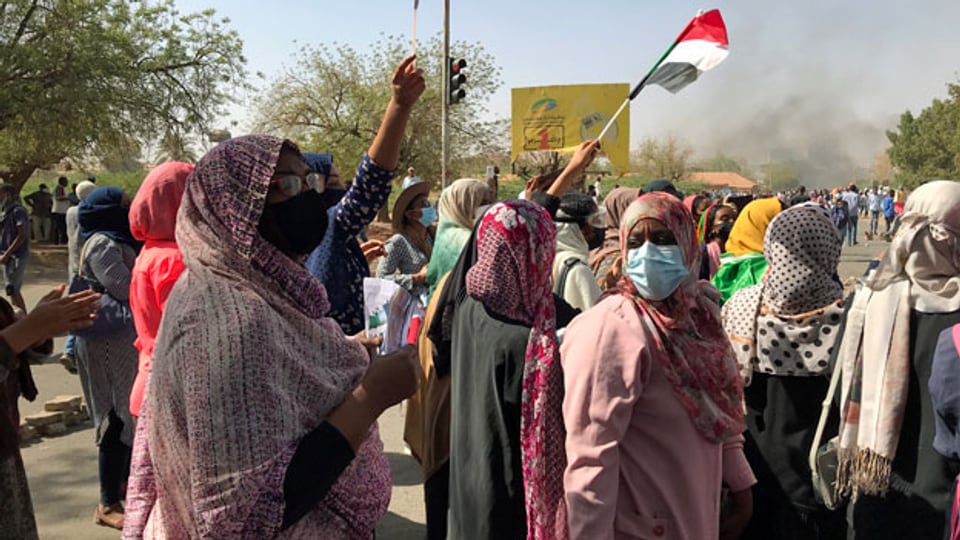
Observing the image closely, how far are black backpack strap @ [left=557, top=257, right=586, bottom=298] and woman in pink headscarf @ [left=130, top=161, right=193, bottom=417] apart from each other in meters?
1.77

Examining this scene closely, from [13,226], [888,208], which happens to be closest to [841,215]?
[888,208]

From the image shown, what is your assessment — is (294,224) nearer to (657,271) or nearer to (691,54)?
(657,271)

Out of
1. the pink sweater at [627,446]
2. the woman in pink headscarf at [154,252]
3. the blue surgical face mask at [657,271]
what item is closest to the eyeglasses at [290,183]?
the pink sweater at [627,446]

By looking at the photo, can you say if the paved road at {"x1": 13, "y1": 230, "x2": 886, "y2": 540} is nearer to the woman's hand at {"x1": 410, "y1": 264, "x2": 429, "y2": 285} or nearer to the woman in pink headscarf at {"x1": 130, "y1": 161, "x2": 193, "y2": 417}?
the woman's hand at {"x1": 410, "y1": 264, "x2": 429, "y2": 285}

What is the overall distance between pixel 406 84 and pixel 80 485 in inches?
157

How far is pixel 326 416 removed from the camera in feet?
5.30

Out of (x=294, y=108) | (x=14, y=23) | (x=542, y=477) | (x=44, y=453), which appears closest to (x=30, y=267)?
(x=14, y=23)

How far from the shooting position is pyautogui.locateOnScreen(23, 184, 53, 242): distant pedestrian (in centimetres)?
2231

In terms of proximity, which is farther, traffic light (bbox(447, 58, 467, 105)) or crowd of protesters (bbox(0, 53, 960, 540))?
traffic light (bbox(447, 58, 467, 105))

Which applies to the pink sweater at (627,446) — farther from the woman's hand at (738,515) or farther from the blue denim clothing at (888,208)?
the blue denim clothing at (888,208)

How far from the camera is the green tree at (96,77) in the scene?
1741 centimetres

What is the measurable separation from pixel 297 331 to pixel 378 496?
46cm

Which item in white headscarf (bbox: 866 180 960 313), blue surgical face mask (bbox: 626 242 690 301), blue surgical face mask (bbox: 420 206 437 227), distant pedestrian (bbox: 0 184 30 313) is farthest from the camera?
distant pedestrian (bbox: 0 184 30 313)

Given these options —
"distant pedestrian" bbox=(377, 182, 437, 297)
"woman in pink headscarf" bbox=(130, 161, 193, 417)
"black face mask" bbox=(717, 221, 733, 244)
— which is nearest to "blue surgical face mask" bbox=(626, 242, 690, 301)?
"woman in pink headscarf" bbox=(130, 161, 193, 417)
